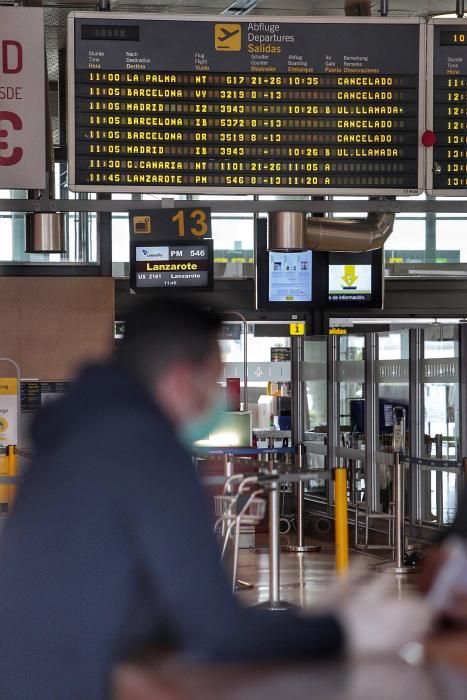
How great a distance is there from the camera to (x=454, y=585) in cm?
215

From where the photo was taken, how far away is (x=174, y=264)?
30.2 ft

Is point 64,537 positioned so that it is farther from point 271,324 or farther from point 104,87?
point 271,324

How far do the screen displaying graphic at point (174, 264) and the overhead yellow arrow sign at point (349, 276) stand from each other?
9.71 feet

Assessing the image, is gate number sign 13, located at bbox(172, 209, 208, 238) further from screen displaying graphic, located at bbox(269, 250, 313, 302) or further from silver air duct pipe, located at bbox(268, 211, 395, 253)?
screen displaying graphic, located at bbox(269, 250, 313, 302)

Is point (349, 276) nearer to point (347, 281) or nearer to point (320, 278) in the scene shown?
point (347, 281)

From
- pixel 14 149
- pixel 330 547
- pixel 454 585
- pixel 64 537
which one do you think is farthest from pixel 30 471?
pixel 330 547

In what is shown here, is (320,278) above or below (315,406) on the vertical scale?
above

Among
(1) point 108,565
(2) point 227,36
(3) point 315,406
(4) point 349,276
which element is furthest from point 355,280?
(1) point 108,565

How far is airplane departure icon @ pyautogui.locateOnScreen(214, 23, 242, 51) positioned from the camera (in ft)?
21.8

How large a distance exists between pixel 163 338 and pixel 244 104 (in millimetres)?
4901

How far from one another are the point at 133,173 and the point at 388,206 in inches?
68.7

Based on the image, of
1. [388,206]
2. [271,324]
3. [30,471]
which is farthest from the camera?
[271,324]

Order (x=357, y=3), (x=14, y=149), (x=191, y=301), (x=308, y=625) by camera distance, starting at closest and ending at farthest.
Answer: (x=308, y=625) → (x=191, y=301) → (x=14, y=149) → (x=357, y=3)

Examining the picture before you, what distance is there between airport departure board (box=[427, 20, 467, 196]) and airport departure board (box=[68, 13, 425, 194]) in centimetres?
9
